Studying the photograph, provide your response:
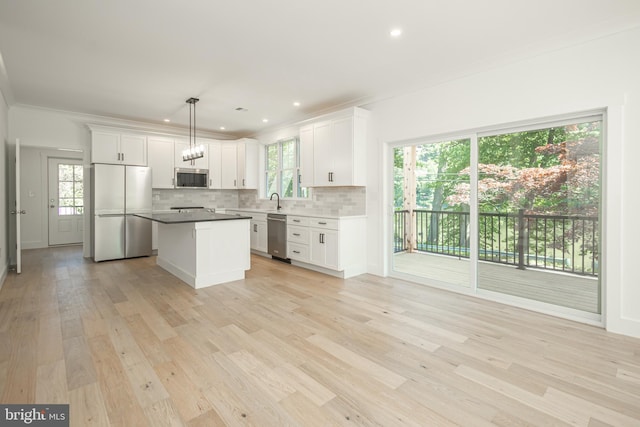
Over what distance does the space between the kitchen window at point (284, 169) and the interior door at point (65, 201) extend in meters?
4.60

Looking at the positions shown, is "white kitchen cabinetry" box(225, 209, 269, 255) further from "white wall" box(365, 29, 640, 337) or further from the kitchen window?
"white wall" box(365, 29, 640, 337)

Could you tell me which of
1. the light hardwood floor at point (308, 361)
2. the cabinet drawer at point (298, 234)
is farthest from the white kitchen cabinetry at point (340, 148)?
the light hardwood floor at point (308, 361)

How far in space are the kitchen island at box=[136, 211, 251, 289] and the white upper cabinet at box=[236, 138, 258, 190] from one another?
100 inches

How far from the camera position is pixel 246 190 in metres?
7.66

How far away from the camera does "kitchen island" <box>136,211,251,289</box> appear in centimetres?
408

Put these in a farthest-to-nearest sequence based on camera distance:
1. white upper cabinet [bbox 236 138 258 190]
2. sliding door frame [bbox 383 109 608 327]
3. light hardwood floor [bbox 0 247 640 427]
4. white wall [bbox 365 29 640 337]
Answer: white upper cabinet [bbox 236 138 258 190] → sliding door frame [bbox 383 109 608 327] → white wall [bbox 365 29 640 337] → light hardwood floor [bbox 0 247 640 427]

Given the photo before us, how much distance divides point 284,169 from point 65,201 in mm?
5470

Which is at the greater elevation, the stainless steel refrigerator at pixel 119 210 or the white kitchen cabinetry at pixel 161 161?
the white kitchen cabinetry at pixel 161 161

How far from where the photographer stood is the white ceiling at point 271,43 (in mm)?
2518

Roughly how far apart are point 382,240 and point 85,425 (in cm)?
382

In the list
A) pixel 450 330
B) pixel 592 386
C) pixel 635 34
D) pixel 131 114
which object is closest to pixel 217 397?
pixel 450 330

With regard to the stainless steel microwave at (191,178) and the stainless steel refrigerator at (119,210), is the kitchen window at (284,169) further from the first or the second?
the stainless steel refrigerator at (119,210)

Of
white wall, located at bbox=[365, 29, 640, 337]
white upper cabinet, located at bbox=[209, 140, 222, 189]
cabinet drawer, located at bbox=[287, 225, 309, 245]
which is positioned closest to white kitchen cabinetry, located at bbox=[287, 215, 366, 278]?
cabinet drawer, located at bbox=[287, 225, 309, 245]

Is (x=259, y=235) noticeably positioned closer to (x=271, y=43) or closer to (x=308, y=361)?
(x=271, y=43)
